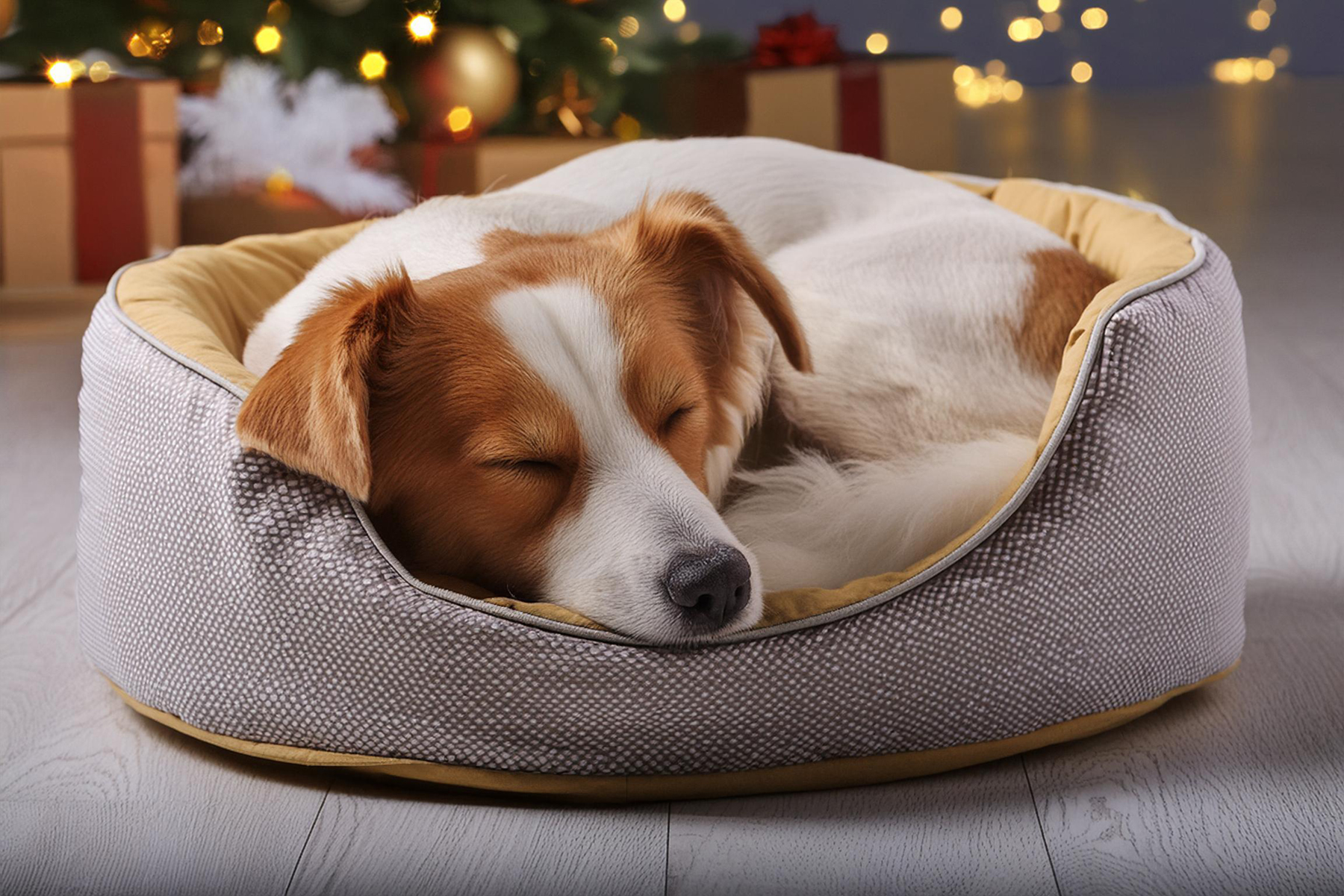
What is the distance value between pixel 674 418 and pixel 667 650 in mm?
290

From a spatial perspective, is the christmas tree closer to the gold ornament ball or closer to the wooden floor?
the gold ornament ball

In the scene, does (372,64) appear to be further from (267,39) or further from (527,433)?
(527,433)

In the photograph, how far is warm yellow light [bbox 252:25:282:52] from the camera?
11.5 ft

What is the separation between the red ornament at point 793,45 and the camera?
442 cm

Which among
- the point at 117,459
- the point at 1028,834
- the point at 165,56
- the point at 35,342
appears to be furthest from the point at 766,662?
the point at 165,56

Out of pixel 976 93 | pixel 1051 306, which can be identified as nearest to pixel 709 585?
pixel 1051 306

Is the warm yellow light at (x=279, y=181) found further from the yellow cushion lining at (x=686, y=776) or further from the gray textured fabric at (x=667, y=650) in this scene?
the yellow cushion lining at (x=686, y=776)

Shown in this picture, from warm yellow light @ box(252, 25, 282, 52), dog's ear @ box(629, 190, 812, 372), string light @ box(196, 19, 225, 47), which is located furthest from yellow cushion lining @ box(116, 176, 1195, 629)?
string light @ box(196, 19, 225, 47)

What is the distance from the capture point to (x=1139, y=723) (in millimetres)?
1430

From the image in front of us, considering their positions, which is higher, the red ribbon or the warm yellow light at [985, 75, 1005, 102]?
the warm yellow light at [985, 75, 1005, 102]

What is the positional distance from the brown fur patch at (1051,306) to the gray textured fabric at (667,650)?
331 mm

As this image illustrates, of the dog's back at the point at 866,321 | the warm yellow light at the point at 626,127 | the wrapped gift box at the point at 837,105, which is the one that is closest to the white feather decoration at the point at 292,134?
the warm yellow light at the point at 626,127

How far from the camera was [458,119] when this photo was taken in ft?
12.4

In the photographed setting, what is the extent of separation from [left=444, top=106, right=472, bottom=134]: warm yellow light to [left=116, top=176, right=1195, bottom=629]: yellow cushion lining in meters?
1.50
